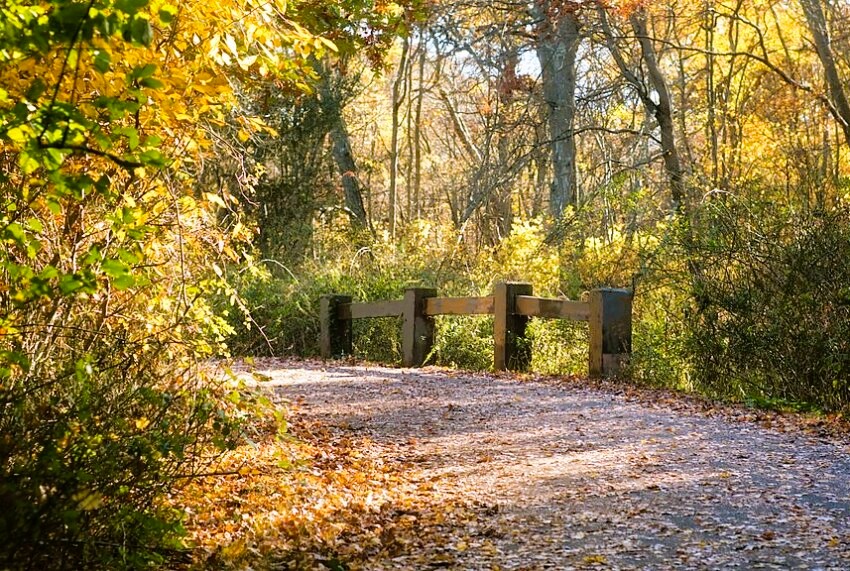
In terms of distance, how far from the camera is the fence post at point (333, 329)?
1382 centimetres

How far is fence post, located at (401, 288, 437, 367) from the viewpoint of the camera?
41.0 ft

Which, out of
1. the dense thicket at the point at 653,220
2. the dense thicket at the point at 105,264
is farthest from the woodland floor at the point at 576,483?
the dense thicket at the point at 653,220

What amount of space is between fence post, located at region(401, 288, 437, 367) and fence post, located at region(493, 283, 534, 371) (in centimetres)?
131

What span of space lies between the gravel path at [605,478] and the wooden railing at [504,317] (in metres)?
0.95

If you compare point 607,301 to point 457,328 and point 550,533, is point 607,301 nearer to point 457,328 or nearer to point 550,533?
point 457,328

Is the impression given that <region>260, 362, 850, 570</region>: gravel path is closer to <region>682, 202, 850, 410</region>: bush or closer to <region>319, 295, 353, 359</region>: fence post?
<region>682, 202, 850, 410</region>: bush

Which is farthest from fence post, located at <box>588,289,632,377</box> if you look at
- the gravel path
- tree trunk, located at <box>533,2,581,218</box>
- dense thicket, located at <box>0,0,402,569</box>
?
tree trunk, located at <box>533,2,581,218</box>

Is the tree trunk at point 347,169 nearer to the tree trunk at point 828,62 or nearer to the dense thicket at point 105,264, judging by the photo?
the tree trunk at point 828,62

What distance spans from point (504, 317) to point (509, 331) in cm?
20

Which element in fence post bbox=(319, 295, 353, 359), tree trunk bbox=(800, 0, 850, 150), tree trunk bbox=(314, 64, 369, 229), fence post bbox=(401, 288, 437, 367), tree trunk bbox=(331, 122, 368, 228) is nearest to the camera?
tree trunk bbox=(800, 0, 850, 150)

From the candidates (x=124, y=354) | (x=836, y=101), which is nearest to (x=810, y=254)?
(x=836, y=101)

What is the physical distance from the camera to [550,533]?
15.4 feet

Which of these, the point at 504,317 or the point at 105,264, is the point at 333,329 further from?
the point at 105,264

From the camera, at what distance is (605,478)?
224 inches
